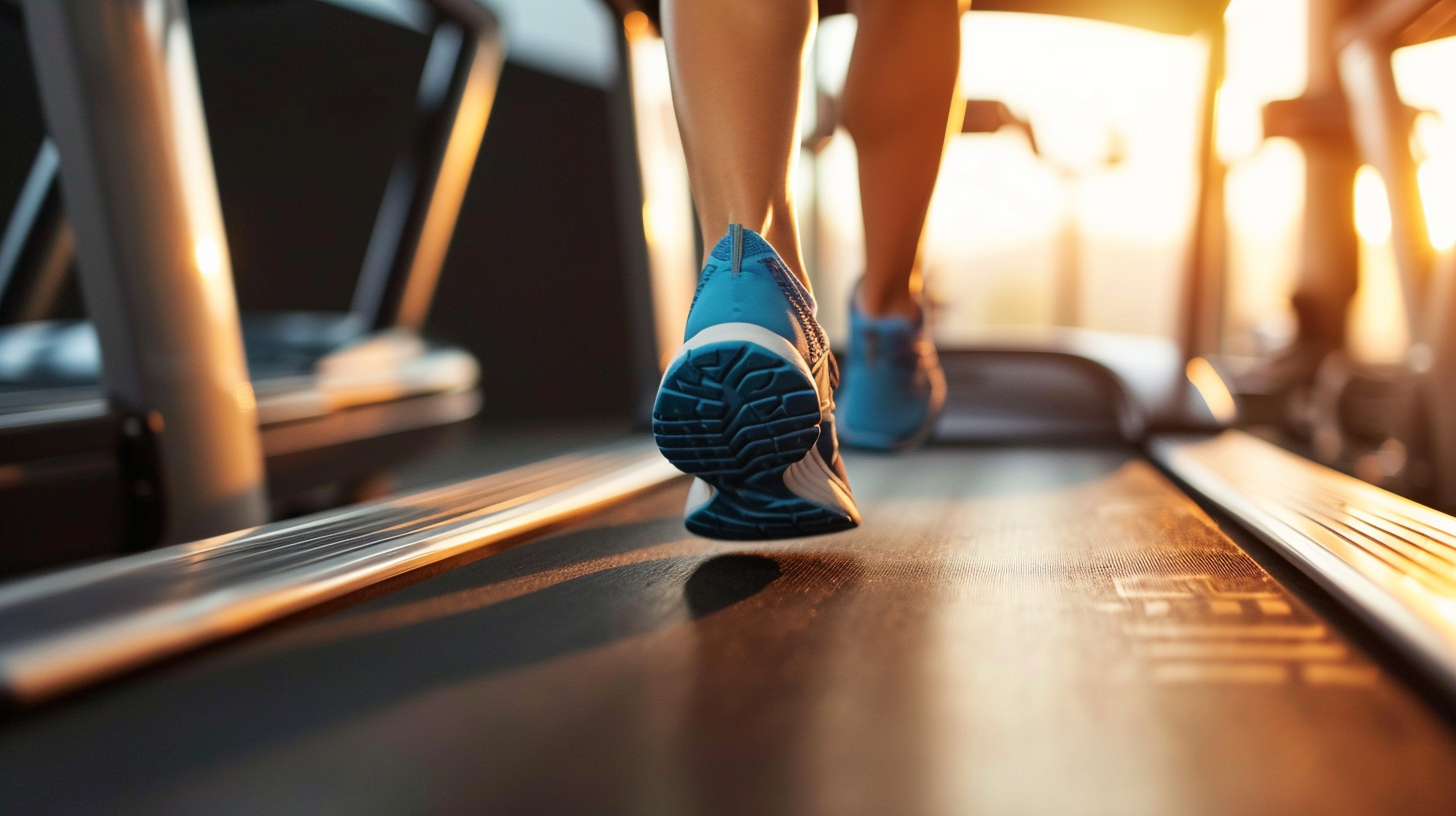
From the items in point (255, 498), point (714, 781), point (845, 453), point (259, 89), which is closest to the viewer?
point (714, 781)

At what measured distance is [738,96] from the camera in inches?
29.0

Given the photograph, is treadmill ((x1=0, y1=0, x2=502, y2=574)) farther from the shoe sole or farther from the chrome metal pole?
the shoe sole

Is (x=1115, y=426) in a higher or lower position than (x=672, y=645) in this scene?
lower

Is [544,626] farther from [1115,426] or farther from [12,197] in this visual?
[12,197]

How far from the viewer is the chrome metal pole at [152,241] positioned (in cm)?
111

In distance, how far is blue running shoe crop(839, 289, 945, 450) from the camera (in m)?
1.21

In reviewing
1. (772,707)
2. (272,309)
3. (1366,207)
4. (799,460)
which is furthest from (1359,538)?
(272,309)

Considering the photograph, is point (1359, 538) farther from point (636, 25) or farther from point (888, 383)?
point (636, 25)

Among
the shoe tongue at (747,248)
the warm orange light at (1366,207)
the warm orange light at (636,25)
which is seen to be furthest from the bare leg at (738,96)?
the warm orange light at (1366,207)

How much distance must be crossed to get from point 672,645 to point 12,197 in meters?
3.75

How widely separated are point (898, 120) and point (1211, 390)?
1129mm

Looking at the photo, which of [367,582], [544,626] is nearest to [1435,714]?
[544,626]

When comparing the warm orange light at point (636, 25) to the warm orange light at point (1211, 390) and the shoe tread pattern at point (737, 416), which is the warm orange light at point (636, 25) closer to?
the warm orange light at point (1211, 390)

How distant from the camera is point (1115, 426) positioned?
6.63ft
